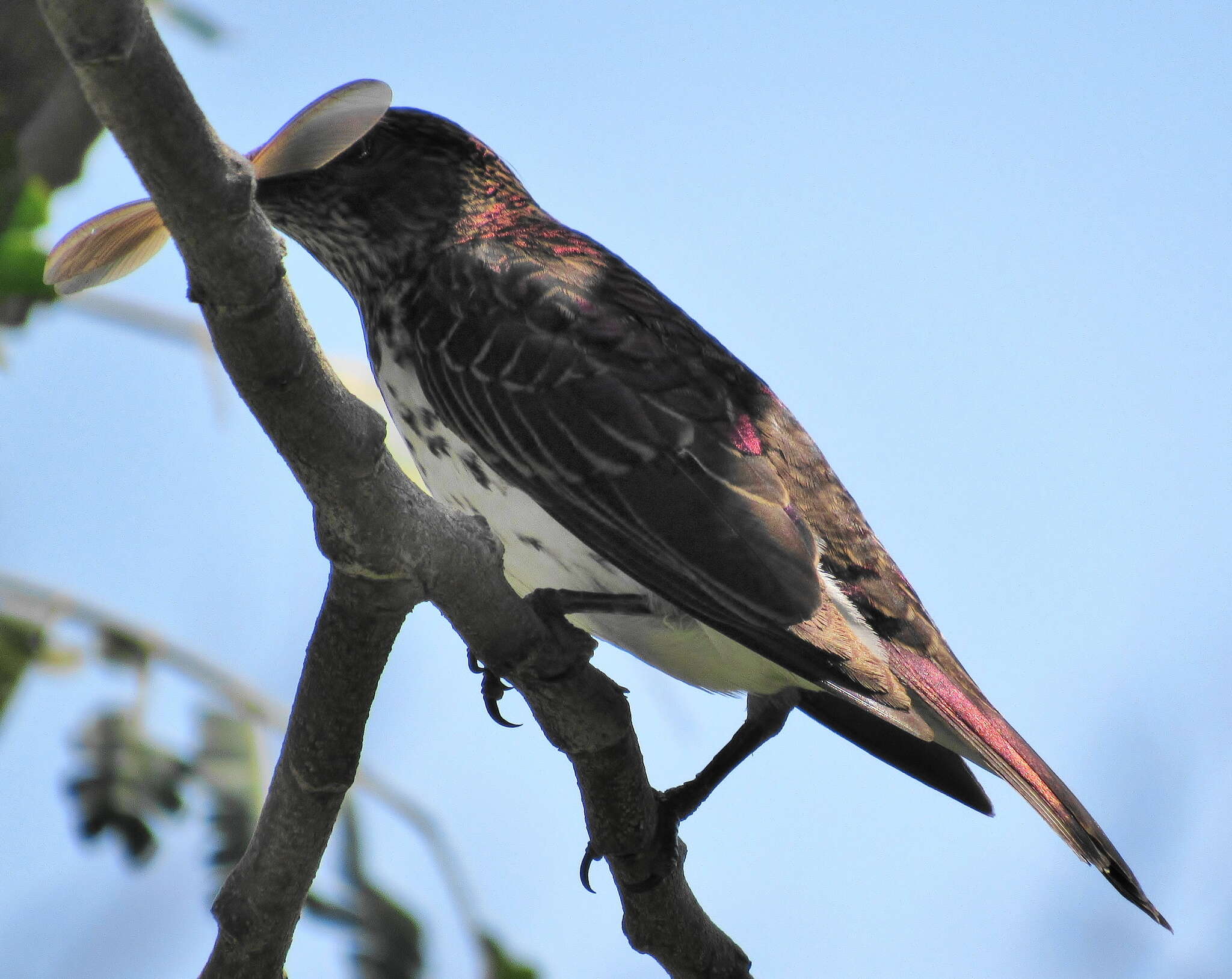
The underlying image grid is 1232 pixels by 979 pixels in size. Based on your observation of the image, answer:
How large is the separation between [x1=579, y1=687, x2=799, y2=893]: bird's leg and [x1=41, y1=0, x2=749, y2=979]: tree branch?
0.03 m

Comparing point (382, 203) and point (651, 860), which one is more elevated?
point (382, 203)

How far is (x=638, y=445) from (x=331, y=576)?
110 centimetres

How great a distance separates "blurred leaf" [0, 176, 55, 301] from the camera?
3.11 metres

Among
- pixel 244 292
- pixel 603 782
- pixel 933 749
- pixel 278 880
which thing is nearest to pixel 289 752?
pixel 278 880

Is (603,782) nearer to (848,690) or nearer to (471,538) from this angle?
(848,690)

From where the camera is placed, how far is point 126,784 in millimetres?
3992

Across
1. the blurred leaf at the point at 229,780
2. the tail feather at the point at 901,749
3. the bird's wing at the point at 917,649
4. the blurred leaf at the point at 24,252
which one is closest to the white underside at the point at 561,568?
the tail feather at the point at 901,749

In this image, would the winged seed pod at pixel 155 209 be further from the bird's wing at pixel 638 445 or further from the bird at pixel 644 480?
the bird's wing at pixel 638 445

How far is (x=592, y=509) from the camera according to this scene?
3.12 metres

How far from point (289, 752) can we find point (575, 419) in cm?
112

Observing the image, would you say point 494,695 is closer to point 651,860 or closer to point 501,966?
point 651,860

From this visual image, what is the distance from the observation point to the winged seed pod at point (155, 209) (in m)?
2.07

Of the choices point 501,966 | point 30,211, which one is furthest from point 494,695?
point 30,211

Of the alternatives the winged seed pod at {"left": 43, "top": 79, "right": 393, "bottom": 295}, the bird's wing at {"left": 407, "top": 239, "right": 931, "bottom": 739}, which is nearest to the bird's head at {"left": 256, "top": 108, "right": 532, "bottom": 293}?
the bird's wing at {"left": 407, "top": 239, "right": 931, "bottom": 739}
